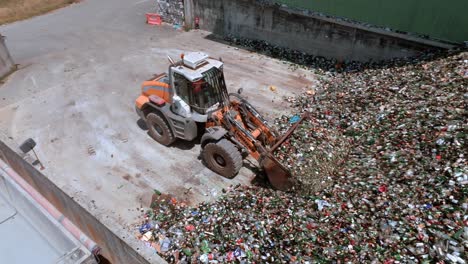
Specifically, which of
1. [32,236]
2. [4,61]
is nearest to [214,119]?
[32,236]

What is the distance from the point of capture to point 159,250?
18.5 ft

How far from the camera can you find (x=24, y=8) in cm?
1942

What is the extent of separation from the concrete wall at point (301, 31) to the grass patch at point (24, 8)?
10012 mm

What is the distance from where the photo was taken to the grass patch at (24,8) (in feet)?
60.0

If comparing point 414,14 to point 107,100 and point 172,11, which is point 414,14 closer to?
point 107,100

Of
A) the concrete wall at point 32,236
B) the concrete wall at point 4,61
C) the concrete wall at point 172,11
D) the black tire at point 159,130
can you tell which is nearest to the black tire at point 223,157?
the black tire at point 159,130

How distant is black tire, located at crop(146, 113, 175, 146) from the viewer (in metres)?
7.97

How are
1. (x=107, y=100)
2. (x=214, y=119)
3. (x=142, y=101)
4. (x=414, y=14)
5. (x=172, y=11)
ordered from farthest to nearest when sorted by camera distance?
(x=172, y=11), (x=107, y=100), (x=414, y=14), (x=142, y=101), (x=214, y=119)

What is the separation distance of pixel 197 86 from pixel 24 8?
18.4m

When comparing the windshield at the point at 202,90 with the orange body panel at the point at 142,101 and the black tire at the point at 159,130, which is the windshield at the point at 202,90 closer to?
the black tire at the point at 159,130

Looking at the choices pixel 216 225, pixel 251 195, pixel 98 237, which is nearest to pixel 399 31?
pixel 251 195

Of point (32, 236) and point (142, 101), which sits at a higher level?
point (142, 101)

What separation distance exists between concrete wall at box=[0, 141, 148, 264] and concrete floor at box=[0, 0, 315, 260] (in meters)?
0.16

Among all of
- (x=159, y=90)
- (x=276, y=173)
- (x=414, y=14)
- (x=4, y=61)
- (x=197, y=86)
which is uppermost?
(x=414, y=14)
